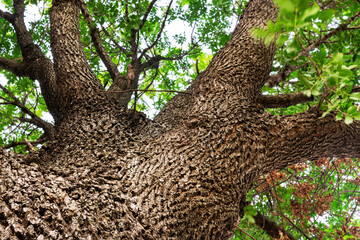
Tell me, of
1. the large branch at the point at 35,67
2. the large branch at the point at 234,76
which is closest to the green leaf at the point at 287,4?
the large branch at the point at 234,76

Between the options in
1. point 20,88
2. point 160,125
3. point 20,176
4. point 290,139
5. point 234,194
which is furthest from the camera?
point 20,88

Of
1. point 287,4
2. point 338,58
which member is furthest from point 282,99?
point 287,4

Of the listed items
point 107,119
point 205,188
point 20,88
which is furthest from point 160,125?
point 20,88

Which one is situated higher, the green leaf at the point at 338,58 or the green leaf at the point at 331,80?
the green leaf at the point at 338,58

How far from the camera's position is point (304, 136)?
7.33ft

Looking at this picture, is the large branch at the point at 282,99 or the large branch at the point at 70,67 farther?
the large branch at the point at 282,99

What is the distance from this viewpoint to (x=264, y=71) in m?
2.72

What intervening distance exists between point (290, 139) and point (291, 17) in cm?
137

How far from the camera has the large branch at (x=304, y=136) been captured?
86.7 inches

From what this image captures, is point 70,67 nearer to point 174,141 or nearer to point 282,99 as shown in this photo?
point 174,141

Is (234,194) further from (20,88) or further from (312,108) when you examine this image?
(20,88)

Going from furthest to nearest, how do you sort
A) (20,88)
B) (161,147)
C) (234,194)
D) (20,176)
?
(20,88) → (161,147) → (234,194) → (20,176)

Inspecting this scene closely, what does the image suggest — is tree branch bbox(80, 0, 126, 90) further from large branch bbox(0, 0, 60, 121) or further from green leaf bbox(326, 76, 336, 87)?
green leaf bbox(326, 76, 336, 87)

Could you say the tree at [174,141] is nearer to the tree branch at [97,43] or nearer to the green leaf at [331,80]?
the green leaf at [331,80]
